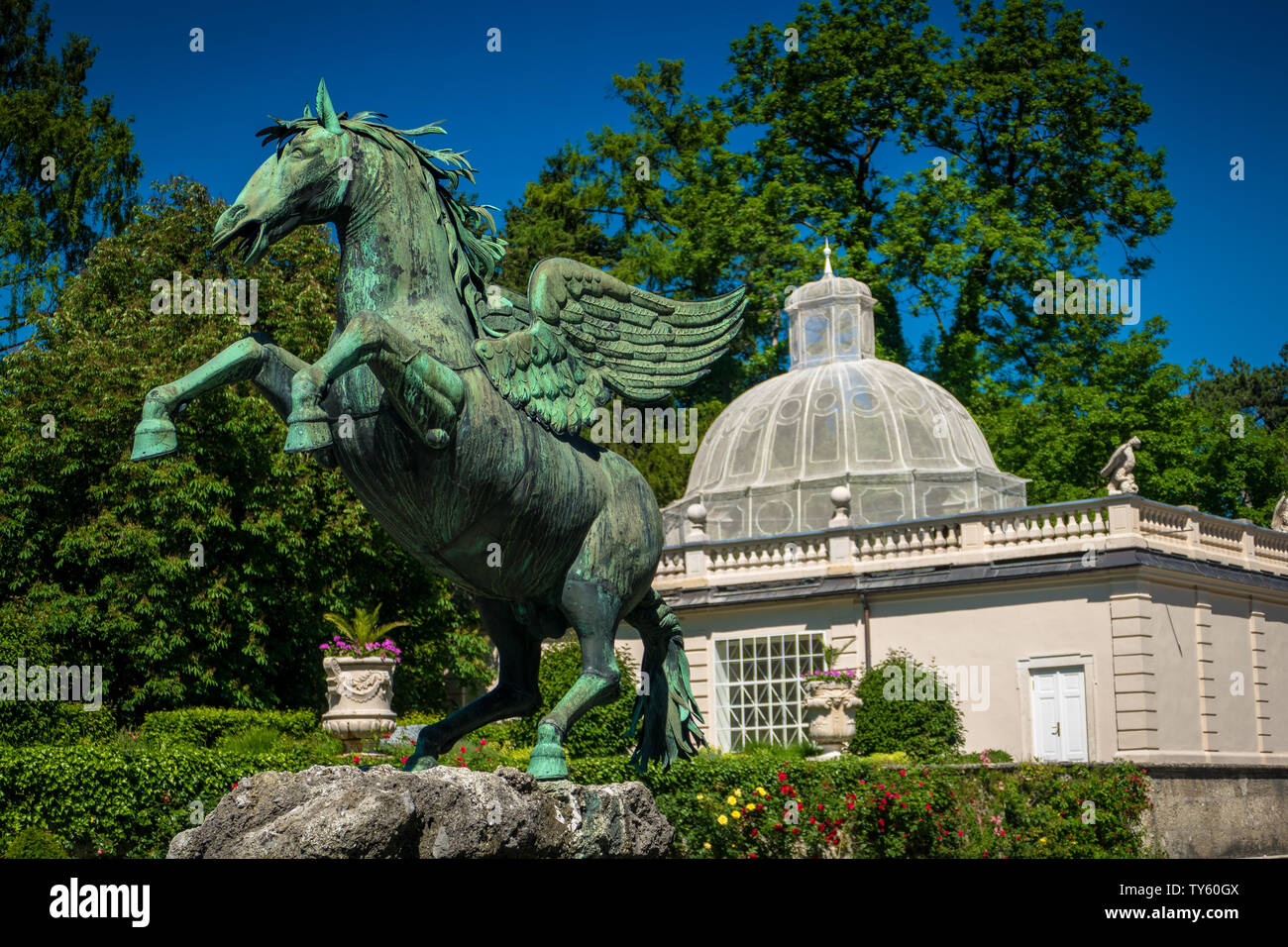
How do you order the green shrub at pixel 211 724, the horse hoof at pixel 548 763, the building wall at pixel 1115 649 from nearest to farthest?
the horse hoof at pixel 548 763, the green shrub at pixel 211 724, the building wall at pixel 1115 649

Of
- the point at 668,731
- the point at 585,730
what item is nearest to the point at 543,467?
the point at 668,731

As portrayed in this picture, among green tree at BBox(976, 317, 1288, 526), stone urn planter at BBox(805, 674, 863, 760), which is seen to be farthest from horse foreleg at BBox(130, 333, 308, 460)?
green tree at BBox(976, 317, 1288, 526)

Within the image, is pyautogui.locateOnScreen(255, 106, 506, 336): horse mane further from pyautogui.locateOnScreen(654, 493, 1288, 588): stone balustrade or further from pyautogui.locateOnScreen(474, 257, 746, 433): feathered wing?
pyautogui.locateOnScreen(654, 493, 1288, 588): stone balustrade

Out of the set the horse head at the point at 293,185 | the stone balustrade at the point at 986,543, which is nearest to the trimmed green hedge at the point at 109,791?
the horse head at the point at 293,185

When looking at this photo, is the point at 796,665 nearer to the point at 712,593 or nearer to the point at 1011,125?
the point at 712,593

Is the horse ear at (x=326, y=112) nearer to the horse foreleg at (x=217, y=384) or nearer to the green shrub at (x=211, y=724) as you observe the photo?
the horse foreleg at (x=217, y=384)

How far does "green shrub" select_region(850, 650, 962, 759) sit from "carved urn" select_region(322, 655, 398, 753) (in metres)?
7.47

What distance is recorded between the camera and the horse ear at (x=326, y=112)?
579 centimetres

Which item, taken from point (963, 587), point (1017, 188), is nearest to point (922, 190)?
point (1017, 188)

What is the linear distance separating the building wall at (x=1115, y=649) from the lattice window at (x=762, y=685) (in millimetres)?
529
